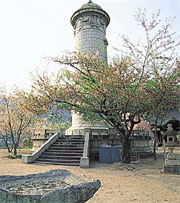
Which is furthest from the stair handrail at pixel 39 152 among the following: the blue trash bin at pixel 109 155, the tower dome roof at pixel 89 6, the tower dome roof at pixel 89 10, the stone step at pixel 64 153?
the tower dome roof at pixel 89 6

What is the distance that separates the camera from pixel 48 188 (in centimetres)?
338

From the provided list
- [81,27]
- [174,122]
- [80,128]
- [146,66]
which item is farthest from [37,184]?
[174,122]

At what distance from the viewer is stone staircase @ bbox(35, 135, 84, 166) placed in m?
11.2

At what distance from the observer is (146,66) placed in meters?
10.1

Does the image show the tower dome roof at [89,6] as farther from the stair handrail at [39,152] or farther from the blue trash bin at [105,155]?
the blue trash bin at [105,155]

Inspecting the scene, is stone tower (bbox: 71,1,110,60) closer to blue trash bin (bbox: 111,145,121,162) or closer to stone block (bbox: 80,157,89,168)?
blue trash bin (bbox: 111,145,121,162)

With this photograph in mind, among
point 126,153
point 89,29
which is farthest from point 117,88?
point 89,29

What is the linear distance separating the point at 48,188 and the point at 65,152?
932 centimetres

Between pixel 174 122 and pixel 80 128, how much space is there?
15599mm

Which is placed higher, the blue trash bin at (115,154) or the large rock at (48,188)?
the large rock at (48,188)

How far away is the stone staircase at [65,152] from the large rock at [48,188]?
6873 mm

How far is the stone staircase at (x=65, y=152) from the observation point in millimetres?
11178

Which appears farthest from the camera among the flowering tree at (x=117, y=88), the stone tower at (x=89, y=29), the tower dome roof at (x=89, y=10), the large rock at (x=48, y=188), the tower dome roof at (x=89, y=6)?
the tower dome roof at (x=89, y=6)

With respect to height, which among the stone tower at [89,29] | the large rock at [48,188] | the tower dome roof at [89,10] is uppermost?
the tower dome roof at [89,10]
